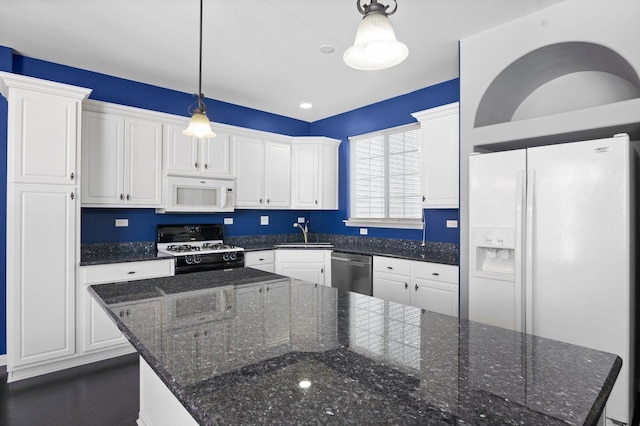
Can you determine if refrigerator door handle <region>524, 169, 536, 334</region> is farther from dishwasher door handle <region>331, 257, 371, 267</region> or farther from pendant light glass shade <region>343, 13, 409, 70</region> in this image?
dishwasher door handle <region>331, 257, 371, 267</region>

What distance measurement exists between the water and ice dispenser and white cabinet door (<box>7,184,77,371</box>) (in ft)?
10.8

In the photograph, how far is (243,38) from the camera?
9.53 ft

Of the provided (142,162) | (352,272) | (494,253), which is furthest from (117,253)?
(494,253)

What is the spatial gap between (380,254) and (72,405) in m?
2.87

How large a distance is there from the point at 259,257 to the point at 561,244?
303 centimetres

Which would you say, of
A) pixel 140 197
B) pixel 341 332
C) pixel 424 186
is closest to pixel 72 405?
pixel 140 197

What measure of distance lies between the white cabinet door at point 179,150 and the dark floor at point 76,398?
1978 millimetres

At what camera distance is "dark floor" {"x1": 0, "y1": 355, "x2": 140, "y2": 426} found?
2254 millimetres

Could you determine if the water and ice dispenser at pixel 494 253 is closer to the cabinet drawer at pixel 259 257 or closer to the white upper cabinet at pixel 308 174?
the cabinet drawer at pixel 259 257

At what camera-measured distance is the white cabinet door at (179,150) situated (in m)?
3.75

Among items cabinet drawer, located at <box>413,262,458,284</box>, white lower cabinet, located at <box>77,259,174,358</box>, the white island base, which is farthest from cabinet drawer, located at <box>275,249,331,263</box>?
the white island base

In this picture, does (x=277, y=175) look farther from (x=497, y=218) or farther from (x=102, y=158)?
(x=497, y=218)

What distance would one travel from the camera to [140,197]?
3584 mm

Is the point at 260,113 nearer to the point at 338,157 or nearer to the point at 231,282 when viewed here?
the point at 338,157
